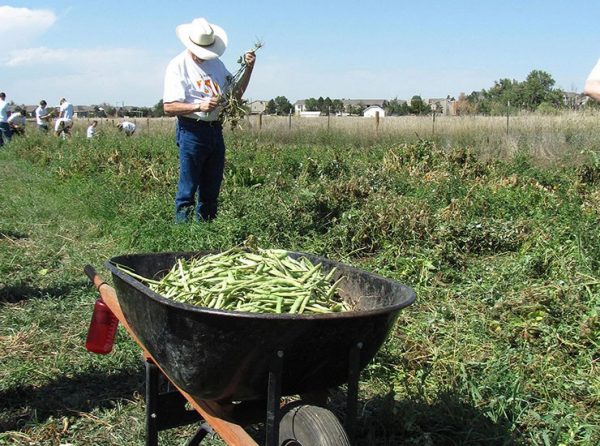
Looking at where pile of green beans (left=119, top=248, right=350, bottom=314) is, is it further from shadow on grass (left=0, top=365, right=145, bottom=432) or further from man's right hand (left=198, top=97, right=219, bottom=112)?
man's right hand (left=198, top=97, right=219, bottom=112)

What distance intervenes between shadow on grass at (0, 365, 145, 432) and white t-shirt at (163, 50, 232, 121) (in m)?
2.66

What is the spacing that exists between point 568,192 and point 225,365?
546 centimetres

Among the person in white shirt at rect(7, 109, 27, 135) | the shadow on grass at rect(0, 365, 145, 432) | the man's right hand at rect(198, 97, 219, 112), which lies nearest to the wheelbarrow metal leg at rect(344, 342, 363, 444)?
the shadow on grass at rect(0, 365, 145, 432)

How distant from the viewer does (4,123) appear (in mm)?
20547

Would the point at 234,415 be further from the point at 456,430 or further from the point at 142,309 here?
the point at 456,430

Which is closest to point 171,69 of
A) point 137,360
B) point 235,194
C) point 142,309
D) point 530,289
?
point 235,194

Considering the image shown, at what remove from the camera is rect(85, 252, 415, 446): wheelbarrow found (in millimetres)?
2033

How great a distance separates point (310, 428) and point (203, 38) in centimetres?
449

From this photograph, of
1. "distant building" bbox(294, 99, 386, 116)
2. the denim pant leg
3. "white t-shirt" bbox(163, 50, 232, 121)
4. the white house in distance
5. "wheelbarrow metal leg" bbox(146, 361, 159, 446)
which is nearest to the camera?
"wheelbarrow metal leg" bbox(146, 361, 159, 446)

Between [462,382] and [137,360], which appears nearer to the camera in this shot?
[462,382]

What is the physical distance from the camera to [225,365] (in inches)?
83.9

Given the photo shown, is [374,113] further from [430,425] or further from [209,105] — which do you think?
[430,425]

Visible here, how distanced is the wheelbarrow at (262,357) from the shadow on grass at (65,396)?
1.22 m

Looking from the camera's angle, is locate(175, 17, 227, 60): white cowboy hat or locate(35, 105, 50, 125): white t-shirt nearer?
locate(175, 17, 227, 60): white cowboy hat
